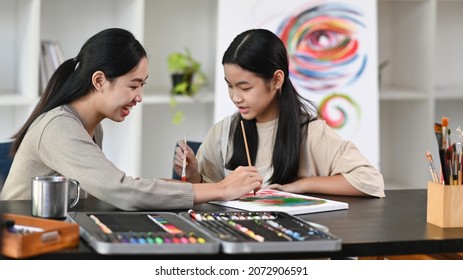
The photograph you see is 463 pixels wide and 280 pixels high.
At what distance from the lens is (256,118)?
287 centimetres

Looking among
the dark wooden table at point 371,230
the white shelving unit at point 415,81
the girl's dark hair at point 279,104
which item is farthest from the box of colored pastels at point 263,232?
the white shelving unit at point 415,81

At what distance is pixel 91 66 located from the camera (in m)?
2.44

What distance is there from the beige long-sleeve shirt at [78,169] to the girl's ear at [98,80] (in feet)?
0.32

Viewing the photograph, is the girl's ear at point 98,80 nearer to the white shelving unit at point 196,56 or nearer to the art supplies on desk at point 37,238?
the art supplies on desk at point 37,238

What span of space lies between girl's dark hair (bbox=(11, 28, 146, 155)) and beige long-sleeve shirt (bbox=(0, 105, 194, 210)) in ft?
0.19

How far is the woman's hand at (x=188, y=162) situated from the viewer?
265 cm

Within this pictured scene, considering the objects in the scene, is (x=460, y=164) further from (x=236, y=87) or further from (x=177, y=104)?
(x=177, y=104)

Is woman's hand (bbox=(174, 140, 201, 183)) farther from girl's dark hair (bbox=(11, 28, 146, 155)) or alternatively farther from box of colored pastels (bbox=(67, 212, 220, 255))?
box of colored pastels (bbox=(67, 212, 220, 255))

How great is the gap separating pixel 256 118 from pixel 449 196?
959mm

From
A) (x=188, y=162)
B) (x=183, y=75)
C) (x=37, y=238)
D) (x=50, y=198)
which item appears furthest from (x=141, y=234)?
(x=183, y=75)

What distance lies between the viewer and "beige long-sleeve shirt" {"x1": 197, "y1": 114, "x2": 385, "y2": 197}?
256 centimetres

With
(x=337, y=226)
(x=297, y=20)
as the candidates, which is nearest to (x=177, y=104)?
(x=297, y=20)

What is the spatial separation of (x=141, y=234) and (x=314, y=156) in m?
1.09

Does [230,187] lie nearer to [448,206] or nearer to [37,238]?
[448,206]
